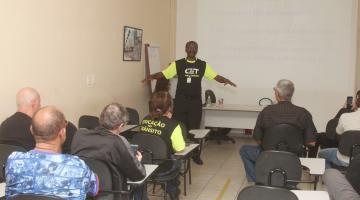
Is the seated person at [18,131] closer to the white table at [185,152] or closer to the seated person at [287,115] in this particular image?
the white table at [185,152]

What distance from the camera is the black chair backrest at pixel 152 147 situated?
150 inches

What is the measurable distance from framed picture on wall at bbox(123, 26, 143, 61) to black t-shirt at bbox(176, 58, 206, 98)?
755 mm

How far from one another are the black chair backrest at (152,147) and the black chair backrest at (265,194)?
1.53 metres

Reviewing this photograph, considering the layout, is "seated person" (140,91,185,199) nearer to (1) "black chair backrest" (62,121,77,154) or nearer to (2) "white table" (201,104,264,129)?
(1) "black chair backrest" (62,121,77,154)

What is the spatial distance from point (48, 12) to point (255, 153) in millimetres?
2723

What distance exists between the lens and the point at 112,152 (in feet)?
9.10

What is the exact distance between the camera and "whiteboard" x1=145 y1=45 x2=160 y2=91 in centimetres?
719

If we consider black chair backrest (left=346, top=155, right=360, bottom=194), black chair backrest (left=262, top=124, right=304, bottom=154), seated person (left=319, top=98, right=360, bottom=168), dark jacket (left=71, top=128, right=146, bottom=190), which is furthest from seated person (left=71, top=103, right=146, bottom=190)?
seated person (left=319, top=98, right=360, bottom=168)

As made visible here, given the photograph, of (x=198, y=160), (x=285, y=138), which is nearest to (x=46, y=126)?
(x=285, y=138)

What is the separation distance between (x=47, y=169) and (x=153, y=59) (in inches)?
211

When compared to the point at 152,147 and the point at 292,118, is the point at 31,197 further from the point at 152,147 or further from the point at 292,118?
the point at 292,118

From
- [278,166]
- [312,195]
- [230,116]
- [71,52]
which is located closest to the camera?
[312,195]

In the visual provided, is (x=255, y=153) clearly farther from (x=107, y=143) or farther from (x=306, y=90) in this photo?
(x=306, y=90)

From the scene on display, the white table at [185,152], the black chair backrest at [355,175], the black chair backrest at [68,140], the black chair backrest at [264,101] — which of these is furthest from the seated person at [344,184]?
the black chair backrest at [264,101]
